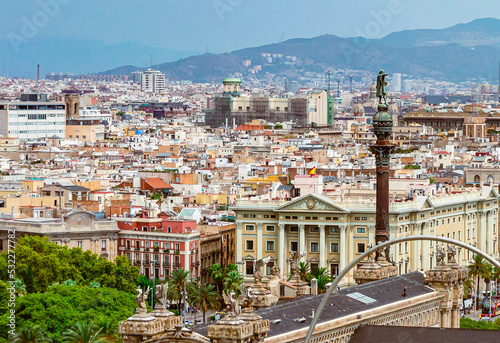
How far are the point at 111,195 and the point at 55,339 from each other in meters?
53.0

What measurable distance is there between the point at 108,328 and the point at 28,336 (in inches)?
111

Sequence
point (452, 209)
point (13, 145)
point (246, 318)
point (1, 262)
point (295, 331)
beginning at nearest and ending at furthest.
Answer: point (246, 318), point (295, 331), point (1, 262), point (452, 209), point (13, 145)

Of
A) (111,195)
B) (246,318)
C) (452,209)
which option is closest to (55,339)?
(246,318)

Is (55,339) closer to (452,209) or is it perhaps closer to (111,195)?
(452,209)

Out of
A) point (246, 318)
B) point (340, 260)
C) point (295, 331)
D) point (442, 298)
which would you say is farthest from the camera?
point (340, 260)

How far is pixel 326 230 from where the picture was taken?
8331 cm

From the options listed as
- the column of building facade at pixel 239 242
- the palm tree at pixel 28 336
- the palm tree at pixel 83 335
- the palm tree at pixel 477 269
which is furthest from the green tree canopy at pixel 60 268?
the palm tree at pixel 83 335

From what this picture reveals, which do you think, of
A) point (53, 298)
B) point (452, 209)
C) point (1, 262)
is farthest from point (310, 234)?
point (53, 298)

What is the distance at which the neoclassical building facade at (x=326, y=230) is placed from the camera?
82062 millimetres

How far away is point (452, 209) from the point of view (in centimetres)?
8881

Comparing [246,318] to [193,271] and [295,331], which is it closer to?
[295,331]

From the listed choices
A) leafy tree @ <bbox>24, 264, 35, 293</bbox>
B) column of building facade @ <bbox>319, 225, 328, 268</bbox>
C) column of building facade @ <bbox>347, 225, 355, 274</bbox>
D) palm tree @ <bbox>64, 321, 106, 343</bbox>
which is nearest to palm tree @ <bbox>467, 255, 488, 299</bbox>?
column of building facade @ <bbox>347, 225, 355, 274</bbox>

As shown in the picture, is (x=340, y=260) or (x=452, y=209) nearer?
(x=340, y=260)

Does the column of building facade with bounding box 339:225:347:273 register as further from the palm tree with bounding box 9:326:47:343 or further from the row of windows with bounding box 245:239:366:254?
the palm tree with bounding box 9:326:47:343
